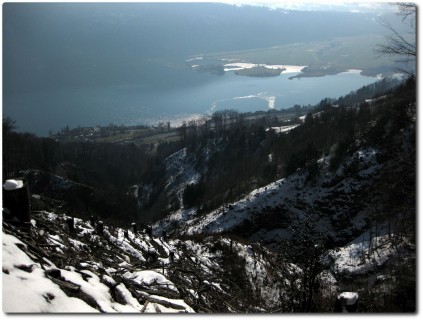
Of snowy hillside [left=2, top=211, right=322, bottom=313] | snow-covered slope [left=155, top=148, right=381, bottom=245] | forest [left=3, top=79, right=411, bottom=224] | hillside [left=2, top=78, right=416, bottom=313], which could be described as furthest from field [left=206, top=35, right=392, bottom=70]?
snowy hillside [left=2, top=211, right=322, bottom=313]

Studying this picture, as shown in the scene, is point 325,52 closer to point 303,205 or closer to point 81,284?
point 303,205

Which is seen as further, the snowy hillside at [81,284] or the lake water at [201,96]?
the lake water at [201,96]

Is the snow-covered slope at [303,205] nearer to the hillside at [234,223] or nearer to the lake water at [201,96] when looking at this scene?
the hillside at [234,223]

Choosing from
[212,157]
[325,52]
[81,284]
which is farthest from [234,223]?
[212,157]

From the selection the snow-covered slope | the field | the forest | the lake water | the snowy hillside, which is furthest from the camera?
the lake water

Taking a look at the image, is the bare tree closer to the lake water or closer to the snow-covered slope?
the snow-covered slope

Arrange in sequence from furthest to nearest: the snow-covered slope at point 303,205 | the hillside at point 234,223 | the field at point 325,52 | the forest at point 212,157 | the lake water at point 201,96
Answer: the lake water at point 201,96, the forest at point 212,157, the field at point 325,52, the snow-covered slope at point 303,205, the hillside at point 234,223

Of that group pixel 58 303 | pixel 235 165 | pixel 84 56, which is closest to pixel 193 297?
pixel 58 303

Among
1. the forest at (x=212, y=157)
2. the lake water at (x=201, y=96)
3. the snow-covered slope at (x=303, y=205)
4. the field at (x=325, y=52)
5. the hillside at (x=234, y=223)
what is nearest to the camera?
the hillside at (x=234, y=223)

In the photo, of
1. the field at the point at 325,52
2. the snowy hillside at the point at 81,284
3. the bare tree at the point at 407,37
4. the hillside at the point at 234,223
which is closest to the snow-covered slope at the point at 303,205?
the hillside at the point at 234,223
